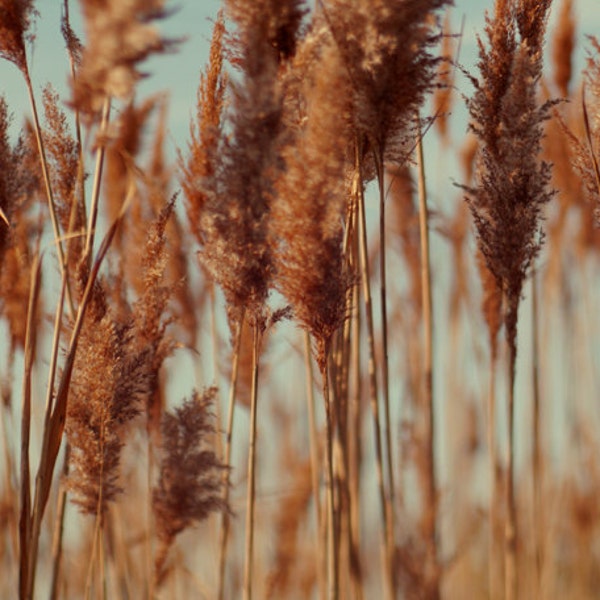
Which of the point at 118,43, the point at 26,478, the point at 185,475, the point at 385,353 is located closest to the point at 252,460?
the point at 185,475

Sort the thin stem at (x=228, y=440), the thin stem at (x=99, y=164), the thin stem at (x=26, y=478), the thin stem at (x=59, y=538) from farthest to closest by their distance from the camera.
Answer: the thin stem at (x=228, y=440), the thin stem at (x=59, y=538), the thin stem at (x=26, y=478), the thin stem at (x=99, y=164)

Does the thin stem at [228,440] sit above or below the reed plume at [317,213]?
below

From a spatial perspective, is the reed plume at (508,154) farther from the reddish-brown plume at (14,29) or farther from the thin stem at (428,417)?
the reddish-brown plume at (14,29)

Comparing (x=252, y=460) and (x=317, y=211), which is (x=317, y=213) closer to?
(x=317, y=211)

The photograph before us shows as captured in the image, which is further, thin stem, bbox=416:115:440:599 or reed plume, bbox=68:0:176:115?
thin stem, bbox=416:115:440:599

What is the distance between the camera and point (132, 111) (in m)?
3.29

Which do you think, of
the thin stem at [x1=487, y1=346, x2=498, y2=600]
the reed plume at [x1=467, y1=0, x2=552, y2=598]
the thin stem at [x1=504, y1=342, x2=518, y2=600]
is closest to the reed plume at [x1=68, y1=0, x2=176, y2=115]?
the reed plume at [x1=467, y1=0, x2=552, y2=598]

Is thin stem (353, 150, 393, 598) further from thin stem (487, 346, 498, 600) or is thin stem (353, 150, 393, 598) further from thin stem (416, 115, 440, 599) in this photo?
thin stem (487, 346, 498, 600)

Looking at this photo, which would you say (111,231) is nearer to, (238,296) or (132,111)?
(238,296)

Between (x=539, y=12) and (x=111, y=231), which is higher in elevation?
(x=539, y=12)

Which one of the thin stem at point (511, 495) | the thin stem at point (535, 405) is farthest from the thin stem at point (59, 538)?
the thin stem at point (535, 405)

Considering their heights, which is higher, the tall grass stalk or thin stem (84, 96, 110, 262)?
thin stem (84, 96, 110, 262)

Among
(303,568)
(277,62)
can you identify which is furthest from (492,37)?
(303,568)

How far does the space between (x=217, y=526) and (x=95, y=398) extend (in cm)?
187
